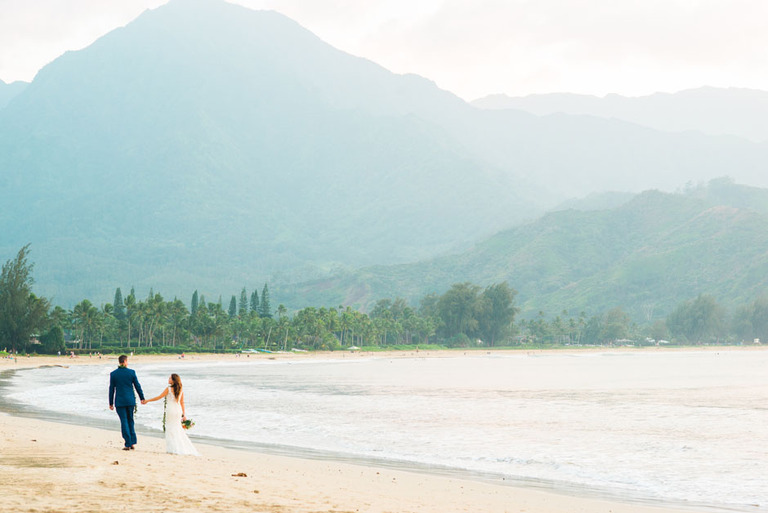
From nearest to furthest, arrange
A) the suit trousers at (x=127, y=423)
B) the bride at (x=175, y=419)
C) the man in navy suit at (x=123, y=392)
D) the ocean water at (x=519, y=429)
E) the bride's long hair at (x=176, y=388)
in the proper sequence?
the bride's long hair at (x=176, y=388) → the bride at (x=175, y=419) → the man in navy suit at (x=123, y=392) → the suit trousers at (x=127, y=423) → the ocean water at (x=519, y=429)

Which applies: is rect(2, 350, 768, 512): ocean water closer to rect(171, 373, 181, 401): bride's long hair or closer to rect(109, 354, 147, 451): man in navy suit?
rect(171, 373, 181, 401): bride's long hair

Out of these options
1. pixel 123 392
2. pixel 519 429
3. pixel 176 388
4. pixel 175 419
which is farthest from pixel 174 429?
pixel 519 429

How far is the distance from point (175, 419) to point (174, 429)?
279mm

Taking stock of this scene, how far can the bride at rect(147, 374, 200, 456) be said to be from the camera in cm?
1817

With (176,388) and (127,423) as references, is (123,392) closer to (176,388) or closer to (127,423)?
(127,423)

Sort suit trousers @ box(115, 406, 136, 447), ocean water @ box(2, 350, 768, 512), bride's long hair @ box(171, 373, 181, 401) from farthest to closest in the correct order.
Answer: ocean water @ box(2, 350, 768, 512)
suit trousers @ box(115, 406, 136, 447)
bride's long hair @ box(171, 373, 181, 401)

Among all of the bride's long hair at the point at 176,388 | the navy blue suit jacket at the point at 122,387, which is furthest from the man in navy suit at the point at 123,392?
the bride's long hair at the point at 176,388

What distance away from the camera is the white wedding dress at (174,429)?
18.2 m

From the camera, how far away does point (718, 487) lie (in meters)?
18.5

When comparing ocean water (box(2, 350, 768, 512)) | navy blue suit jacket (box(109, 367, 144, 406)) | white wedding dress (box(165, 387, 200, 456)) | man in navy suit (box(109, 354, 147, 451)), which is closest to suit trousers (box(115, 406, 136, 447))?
man in navy suit (box(109, 354, 147, 451))

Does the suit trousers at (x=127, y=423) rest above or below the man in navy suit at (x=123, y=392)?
below

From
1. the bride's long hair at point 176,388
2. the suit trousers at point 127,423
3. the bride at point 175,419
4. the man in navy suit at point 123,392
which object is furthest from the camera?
the suit trousers at point 127,423

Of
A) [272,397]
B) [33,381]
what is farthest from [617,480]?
[33,381]

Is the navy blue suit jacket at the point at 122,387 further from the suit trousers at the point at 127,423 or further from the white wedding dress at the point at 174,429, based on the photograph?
the white wedding dress at the point at 174,429
